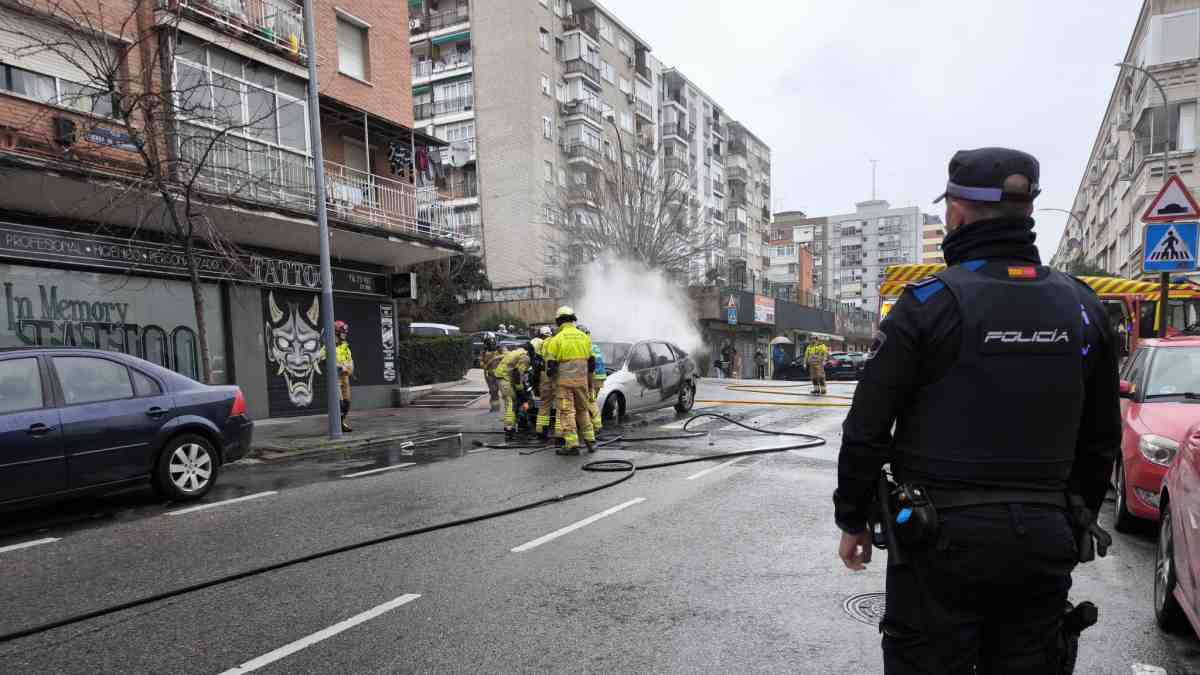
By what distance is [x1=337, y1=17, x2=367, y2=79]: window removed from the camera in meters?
17.8

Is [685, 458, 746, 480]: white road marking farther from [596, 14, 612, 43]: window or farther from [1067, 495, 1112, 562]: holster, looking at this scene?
[596, 14, 612, 43]: window

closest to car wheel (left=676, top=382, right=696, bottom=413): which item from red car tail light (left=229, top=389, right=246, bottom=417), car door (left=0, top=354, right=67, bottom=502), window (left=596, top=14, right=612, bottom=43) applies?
red car tail light (left=229, top=389, right=246, bottom=417)

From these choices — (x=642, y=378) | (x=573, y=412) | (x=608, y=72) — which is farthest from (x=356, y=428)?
(x=608, y=72)

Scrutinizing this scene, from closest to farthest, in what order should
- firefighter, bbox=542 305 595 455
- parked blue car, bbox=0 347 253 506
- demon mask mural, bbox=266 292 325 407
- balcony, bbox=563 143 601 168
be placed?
parked blue car, bbox=0 347 253 506, firefighter, bbox=542 305 595 455, demon mask mural, bbox=266 292 325 407, balcony, bbox=563 143 601 168

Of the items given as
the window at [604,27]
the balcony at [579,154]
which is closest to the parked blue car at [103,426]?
the balcony at [579,154]

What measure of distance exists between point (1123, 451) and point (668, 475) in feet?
14.2

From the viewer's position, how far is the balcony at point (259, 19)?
1385 cm

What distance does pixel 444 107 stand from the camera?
4450 cm

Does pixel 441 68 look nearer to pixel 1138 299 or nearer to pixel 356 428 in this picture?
pixel 356 428

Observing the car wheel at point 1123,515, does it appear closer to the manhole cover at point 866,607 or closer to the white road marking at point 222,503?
the manhole cover at point 866,607

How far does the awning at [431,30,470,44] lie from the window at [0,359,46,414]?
41049mm

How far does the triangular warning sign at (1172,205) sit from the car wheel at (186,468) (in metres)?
10.9

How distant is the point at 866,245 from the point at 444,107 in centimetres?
8582

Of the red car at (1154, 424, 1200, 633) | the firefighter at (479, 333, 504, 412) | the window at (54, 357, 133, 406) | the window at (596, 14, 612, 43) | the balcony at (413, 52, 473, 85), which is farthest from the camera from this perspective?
the window at (596, 14, 612, 43)
